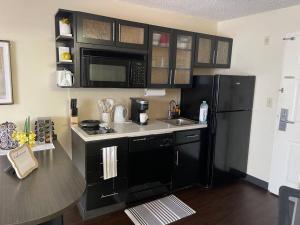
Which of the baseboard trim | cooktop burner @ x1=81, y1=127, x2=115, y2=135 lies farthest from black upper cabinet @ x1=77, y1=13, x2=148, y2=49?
the baseboard trim

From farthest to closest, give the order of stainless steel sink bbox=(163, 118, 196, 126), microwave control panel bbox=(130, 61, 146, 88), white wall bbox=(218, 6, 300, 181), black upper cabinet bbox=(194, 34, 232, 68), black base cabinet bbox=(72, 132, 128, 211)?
1. black upper cabinet bbox=(194, 34, 232, 68)
2. stainless steel sink bbox=(163, 118, 196, 126)
3. white wall bbox=(218, 6, 300, 181)
4. microwave control panel bbox=(130, 61, 146, 88)
5. black base cabinet bbox=(72, 132, 128, 211)

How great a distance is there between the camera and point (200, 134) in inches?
119

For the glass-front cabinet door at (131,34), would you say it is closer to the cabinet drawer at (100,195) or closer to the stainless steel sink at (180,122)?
the stainless steel sink at (180,122)

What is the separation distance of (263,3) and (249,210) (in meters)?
2.50

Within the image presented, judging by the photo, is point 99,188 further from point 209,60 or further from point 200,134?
point 209,60

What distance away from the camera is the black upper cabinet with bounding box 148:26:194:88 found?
2.79 m

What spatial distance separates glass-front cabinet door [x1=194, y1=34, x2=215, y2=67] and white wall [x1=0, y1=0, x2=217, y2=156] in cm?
96

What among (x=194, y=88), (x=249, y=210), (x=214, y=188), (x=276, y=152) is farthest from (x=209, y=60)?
(x=249, y=210)

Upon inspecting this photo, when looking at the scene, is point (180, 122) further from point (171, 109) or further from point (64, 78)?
point (64, 78)

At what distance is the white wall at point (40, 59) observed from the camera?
233cm

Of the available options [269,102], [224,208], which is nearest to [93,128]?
[224,208]

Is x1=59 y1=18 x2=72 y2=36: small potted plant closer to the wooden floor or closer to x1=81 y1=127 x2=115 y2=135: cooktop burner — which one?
x1=81 y1=127 x2=115 y2=135: cooktop burner

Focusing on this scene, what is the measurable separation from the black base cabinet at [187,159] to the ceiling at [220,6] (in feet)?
5.35

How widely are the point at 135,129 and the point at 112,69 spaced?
29.2 inches
